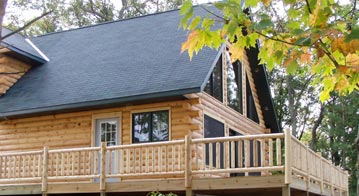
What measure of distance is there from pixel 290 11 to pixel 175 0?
32898mm

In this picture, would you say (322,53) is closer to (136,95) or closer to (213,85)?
(136,95)

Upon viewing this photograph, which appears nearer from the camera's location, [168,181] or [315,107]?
[168,181]

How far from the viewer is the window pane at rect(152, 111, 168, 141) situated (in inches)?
535

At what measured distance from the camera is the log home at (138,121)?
11.0 metres

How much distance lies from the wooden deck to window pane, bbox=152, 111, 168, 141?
1.19 m

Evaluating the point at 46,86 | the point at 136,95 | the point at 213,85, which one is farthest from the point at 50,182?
the point at 213,85

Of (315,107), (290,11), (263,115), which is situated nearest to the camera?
(290,11)

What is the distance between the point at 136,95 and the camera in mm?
13219

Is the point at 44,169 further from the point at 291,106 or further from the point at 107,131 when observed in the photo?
the point at 291,106

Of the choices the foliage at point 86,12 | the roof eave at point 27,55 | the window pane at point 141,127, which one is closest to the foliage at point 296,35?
the window pane at point 141,127

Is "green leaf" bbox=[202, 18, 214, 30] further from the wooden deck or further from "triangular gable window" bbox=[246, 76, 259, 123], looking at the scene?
"triangular gable window" bbox=[246, 76, 259, 123]

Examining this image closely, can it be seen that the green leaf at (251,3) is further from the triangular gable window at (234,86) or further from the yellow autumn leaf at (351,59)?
the triangular gable window at (234,86)

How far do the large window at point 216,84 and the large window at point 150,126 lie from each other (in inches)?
63.5

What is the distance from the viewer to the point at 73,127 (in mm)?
14750
